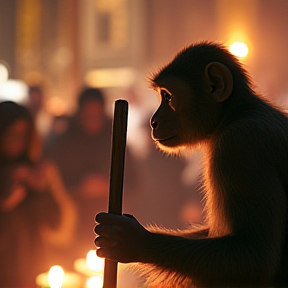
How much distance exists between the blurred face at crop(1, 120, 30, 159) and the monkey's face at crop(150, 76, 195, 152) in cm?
168

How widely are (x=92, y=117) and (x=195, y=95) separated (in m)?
2.92

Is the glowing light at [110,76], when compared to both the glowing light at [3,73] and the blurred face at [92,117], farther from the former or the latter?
the blurred face at [92,117]

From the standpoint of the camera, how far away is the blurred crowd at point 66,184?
3.60 m

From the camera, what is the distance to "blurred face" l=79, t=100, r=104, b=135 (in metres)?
4.92

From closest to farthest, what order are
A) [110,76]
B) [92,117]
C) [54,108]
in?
[92,117]
[54,108]
[110,76]

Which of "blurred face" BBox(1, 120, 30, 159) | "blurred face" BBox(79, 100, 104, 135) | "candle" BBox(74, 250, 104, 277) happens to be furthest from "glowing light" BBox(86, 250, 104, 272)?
"blurred face" BBox(79, 100, 104, 135)

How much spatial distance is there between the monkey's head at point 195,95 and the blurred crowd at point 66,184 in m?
0.65

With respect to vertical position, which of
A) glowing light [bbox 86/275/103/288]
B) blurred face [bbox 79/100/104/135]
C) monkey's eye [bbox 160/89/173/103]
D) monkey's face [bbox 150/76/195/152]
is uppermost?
blurred face [bbox 79/100/104/135]

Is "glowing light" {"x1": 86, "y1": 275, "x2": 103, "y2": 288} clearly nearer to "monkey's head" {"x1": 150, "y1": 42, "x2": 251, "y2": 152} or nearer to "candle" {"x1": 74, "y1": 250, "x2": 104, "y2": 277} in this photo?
"candle" {"x1": 74, "y1": 250, "x2": 104, "y2": 277}

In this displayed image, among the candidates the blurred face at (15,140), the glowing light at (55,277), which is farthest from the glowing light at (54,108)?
the glowing light at (55,277)

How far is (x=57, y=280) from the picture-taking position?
2658 millimetres

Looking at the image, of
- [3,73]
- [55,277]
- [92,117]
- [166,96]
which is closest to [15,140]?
[55,277]

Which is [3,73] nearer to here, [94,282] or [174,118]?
[94,282]

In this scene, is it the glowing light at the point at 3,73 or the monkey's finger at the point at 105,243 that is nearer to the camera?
the monkey's finger at the point at 105,243
